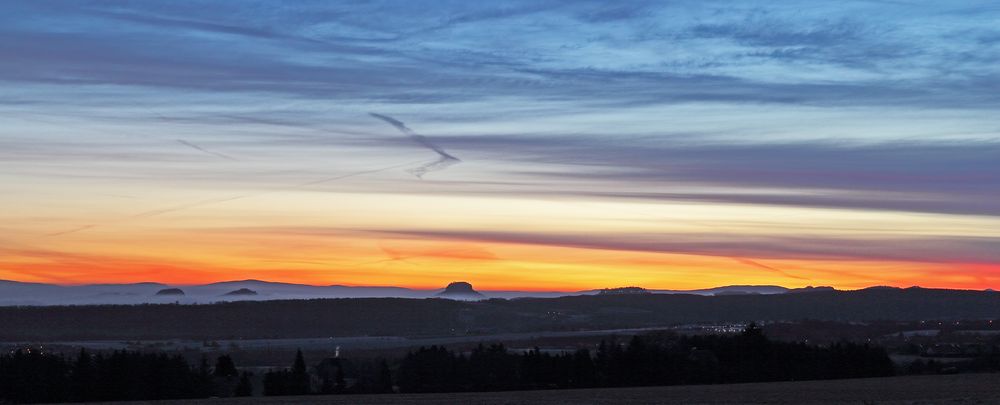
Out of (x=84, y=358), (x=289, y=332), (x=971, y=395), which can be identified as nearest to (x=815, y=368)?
(x=971, y=395)

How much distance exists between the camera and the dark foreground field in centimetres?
4931

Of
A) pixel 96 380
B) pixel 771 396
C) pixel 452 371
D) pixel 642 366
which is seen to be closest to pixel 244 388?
pixel 96 380

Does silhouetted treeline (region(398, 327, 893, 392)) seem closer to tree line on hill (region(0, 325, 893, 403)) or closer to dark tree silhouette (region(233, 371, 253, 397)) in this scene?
tree line on hill (region(0, 325, 893, 403))

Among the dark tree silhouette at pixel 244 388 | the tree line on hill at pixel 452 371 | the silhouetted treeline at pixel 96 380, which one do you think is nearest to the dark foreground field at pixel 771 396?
the silhouetted treeline at pixel 96 380

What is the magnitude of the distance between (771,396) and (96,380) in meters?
30.9

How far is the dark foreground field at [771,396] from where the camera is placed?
4931 cm

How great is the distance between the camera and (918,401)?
46.7m

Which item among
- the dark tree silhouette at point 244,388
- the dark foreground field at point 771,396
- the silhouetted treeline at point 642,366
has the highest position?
the silhouetted treeline at point 642,366

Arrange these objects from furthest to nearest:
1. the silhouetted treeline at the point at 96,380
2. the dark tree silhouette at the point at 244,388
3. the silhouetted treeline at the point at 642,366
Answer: the silhouetted treeline at the point at 642,366 < the dark tree silhouette at the point at 244,388 < the silhouetted treeline at the point at 96,380

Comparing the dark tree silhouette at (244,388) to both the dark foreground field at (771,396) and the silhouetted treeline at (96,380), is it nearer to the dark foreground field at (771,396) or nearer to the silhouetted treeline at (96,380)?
the silhouetted treeline at (96,380)

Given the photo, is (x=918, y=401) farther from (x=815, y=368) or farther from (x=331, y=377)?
(x=331, y=377)

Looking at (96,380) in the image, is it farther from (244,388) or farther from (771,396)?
(771,396)

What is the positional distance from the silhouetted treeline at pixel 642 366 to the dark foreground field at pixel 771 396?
24.8 ft

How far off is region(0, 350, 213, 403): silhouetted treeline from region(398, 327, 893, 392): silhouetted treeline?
11.7m
